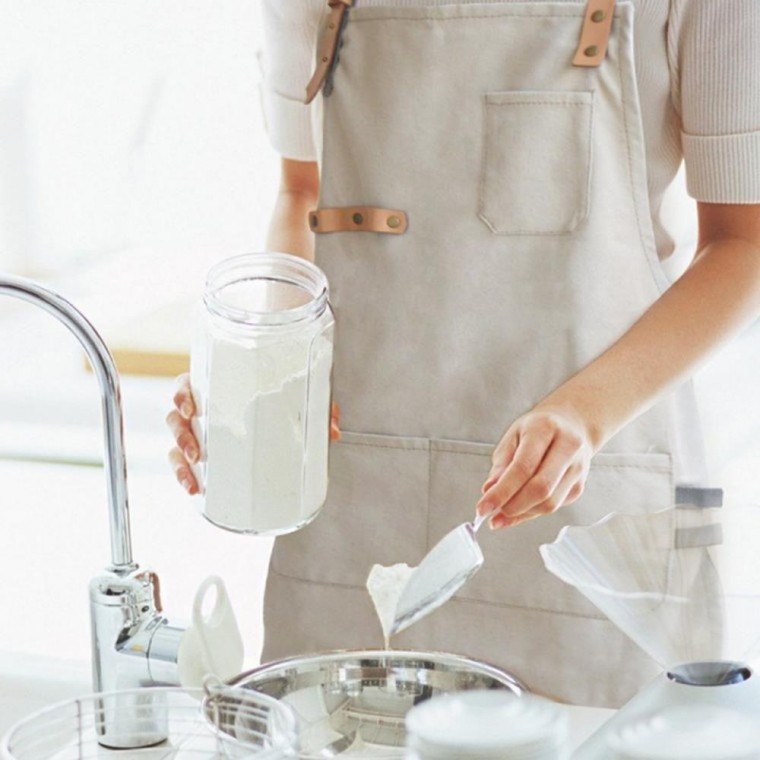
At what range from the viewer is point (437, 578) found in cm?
90

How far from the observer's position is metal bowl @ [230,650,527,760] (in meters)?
0.75

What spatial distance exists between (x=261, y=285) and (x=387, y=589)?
0.80ft

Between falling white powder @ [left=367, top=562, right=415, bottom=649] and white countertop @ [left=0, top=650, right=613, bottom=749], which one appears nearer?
falling white powder @ [left=367, top=562, right=415, bottom=649]

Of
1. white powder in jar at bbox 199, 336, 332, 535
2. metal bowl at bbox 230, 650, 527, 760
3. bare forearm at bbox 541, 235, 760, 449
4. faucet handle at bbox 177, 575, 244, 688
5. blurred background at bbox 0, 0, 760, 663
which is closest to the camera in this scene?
metal bowl at bbox 230, 650, 527, 760

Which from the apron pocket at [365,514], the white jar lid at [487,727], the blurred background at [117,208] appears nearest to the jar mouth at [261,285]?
the apron pocket at [365,514]

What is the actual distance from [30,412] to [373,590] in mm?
3114

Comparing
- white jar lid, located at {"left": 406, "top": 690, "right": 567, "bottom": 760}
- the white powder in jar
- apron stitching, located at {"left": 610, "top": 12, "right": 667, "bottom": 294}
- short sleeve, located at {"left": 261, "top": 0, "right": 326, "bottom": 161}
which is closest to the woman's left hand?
the white powder in jar

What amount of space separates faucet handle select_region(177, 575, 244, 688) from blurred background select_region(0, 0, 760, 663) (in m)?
2.18

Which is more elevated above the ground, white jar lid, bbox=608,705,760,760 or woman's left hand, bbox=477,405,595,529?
woman's left hand, bbox=477,405,595,529

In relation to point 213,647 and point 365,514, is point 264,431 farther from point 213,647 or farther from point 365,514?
point 365,514

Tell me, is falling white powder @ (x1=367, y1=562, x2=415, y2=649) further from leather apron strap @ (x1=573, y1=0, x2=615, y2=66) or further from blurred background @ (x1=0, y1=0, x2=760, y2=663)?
blurred background @ (x1=0, y1=0, x2=760, y2=663)

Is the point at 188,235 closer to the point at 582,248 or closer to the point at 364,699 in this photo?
the point at 582,248

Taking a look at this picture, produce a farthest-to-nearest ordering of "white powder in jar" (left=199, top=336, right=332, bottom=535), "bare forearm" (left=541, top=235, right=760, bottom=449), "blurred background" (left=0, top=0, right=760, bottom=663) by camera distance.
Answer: "blurred background" (left=0, top=0, right=760, bottom=663)
"bare forearm" (left=541, top=235, right=760, bottom=449)
"white powder in jar" (left=199, top=336, right=332, bottom=535)

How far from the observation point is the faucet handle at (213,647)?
85 centimetres
